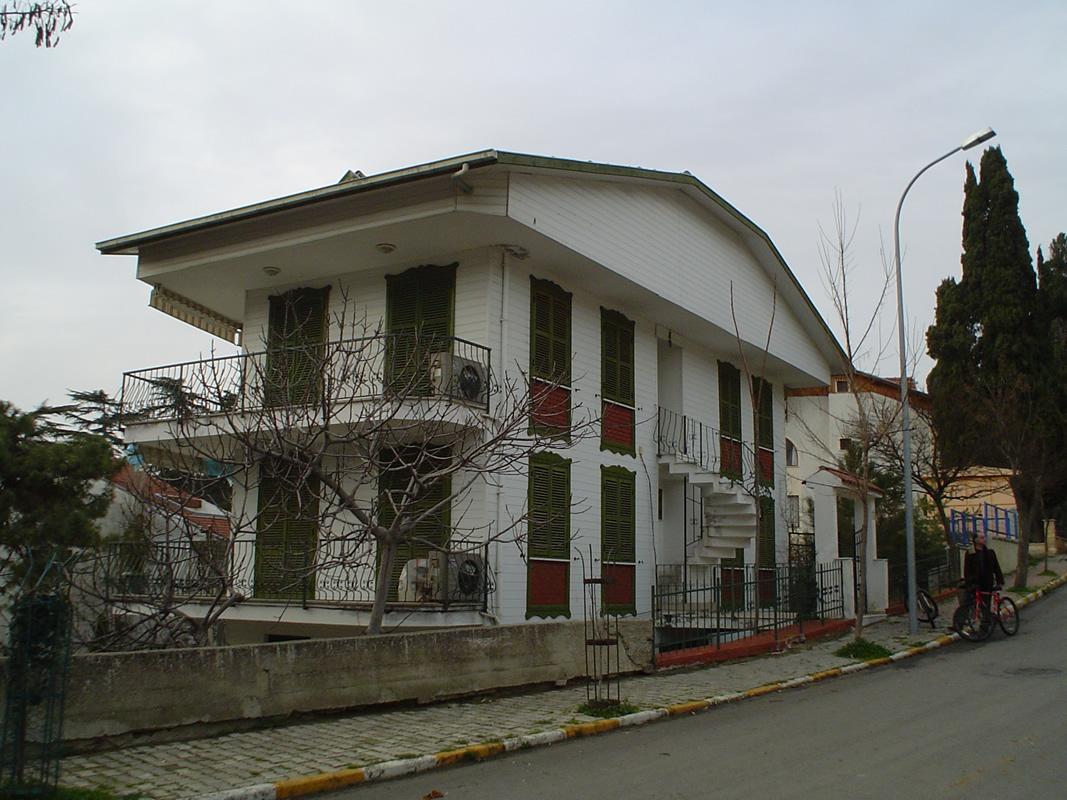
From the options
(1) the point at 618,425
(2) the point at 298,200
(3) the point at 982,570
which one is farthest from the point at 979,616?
(2) the point at 298,200

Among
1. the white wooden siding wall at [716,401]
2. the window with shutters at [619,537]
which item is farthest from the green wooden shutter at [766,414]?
the window with shutters at [619,537]

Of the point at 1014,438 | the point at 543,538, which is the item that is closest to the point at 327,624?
the point at 543,538

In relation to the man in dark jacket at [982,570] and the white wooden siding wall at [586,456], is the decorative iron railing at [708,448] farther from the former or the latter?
the man in dark jacket at [982,570]

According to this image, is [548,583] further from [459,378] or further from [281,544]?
[281,544]

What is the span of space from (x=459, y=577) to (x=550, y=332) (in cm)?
499

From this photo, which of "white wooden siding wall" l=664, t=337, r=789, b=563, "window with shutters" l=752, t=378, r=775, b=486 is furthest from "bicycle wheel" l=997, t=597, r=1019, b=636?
"window with shutters" l=752, t=378, r=775, b=486

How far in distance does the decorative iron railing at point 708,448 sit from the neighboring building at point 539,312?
75 mm

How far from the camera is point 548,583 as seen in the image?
1638 cm

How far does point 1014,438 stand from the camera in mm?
25031

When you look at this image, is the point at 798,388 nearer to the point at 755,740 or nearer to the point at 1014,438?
the point at 1014,438

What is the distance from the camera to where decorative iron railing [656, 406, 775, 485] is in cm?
2038

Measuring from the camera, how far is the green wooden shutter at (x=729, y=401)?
2334cm

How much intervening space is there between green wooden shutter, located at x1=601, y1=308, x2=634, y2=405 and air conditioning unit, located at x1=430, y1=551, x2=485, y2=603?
5131 millimetres

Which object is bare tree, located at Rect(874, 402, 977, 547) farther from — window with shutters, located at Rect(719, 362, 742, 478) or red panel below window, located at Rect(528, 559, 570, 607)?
red panel below window, located at Rect(528, 559, 570, 607)
